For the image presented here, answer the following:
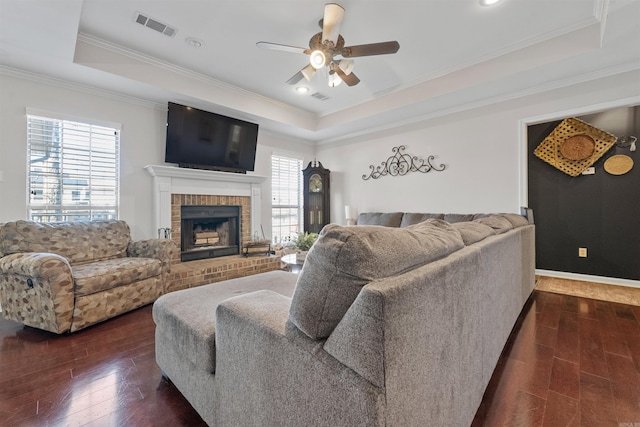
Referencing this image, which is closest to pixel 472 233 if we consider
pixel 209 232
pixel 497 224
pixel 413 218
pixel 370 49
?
pixel 497 224

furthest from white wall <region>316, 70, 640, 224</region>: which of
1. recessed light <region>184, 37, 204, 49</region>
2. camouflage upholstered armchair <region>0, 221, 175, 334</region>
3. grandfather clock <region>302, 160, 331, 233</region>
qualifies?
camouflage upholstered armchair <region>0, 221, 175, 334</region>

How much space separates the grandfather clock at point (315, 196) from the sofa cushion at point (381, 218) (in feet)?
3.03

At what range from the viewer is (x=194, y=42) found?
294cm

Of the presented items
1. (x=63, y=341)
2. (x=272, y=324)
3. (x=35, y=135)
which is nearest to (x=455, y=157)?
(x=272, y=324)

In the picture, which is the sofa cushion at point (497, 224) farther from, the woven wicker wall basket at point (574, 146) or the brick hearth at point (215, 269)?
the brick hearth at point (215, 269)

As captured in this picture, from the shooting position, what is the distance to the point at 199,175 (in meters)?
4.09

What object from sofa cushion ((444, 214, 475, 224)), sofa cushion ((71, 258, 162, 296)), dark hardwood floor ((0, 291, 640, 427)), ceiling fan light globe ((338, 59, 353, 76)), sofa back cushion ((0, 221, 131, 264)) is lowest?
dark hardwood floor ((0, 291, 640, 427))

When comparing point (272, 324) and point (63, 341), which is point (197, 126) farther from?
point (272, 324)

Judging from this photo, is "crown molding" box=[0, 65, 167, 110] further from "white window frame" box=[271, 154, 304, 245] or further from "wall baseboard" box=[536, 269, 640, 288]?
Result: "wall baseboard" box=[536, 269, 640, 288]

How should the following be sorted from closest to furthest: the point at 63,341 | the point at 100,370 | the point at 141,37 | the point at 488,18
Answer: the point at 100,370, the point at 63,341, the point at 488,18, the point at 141,37

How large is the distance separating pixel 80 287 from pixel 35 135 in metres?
2.00

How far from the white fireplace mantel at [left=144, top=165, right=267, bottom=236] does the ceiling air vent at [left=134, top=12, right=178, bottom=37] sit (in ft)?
5.21

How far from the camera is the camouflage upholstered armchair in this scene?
2.17 m

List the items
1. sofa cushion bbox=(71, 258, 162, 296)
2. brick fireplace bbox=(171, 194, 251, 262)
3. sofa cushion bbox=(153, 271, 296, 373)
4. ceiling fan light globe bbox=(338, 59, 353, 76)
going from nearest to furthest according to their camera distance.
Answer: sofa cushion bbox=(153, 271, 296, 373) → sofa cushion bbox=(71, 258, 162, 296) → ceiling fan light globe bbox=(338, 59, 353, 76) → brick fireplace bbox=(171, 194, 251, 262)
